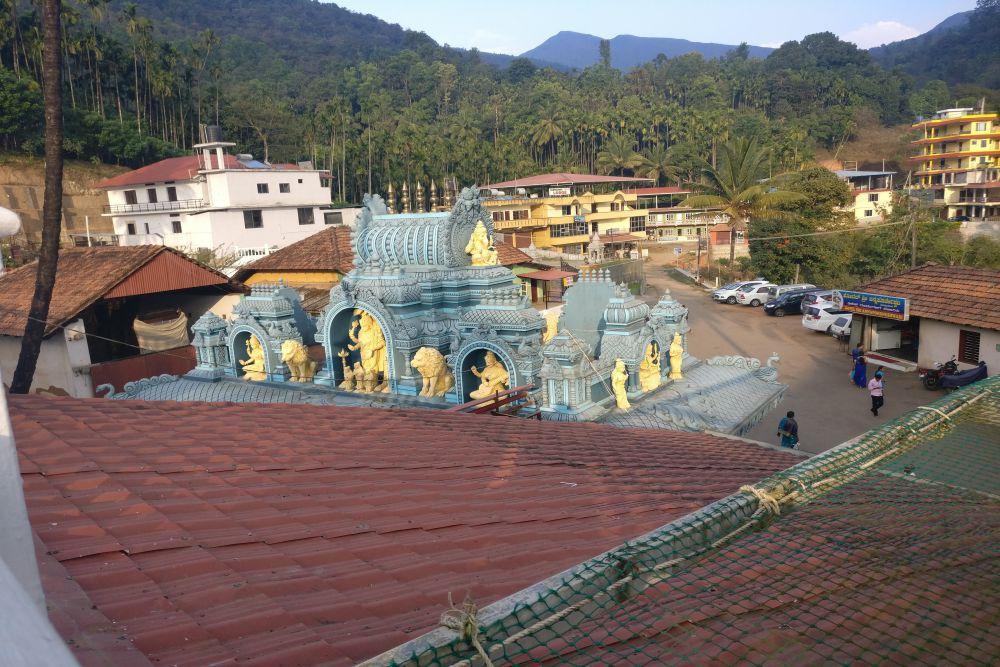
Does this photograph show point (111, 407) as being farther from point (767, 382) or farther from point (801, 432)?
point (801, 432)

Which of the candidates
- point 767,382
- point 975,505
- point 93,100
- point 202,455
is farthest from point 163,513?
point 93,100

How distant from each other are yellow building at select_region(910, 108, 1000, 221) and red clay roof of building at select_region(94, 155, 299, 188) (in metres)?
56.9

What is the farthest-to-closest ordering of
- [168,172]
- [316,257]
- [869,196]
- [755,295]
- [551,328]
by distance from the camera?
[869,196] < [168,172] < [755,295] < [316,257] < [551,328]

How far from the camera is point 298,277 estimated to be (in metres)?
28.2

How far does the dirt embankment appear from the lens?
50.4m

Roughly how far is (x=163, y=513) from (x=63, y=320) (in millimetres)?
18717

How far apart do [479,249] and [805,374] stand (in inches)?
575

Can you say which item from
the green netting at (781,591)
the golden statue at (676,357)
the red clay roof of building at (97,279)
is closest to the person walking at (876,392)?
the golden statue at (676,357)

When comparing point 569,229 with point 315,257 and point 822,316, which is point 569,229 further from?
point 315,257

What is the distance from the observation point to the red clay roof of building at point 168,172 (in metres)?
46.2

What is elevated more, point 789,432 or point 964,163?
point 964,163

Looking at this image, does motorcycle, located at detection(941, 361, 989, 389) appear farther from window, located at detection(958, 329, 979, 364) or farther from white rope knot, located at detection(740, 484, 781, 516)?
white rope knot, located at detection(740, 484, 781, 516)

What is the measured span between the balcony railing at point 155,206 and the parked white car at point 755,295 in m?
32.5

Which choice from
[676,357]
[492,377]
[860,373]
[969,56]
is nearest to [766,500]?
[492,377]
